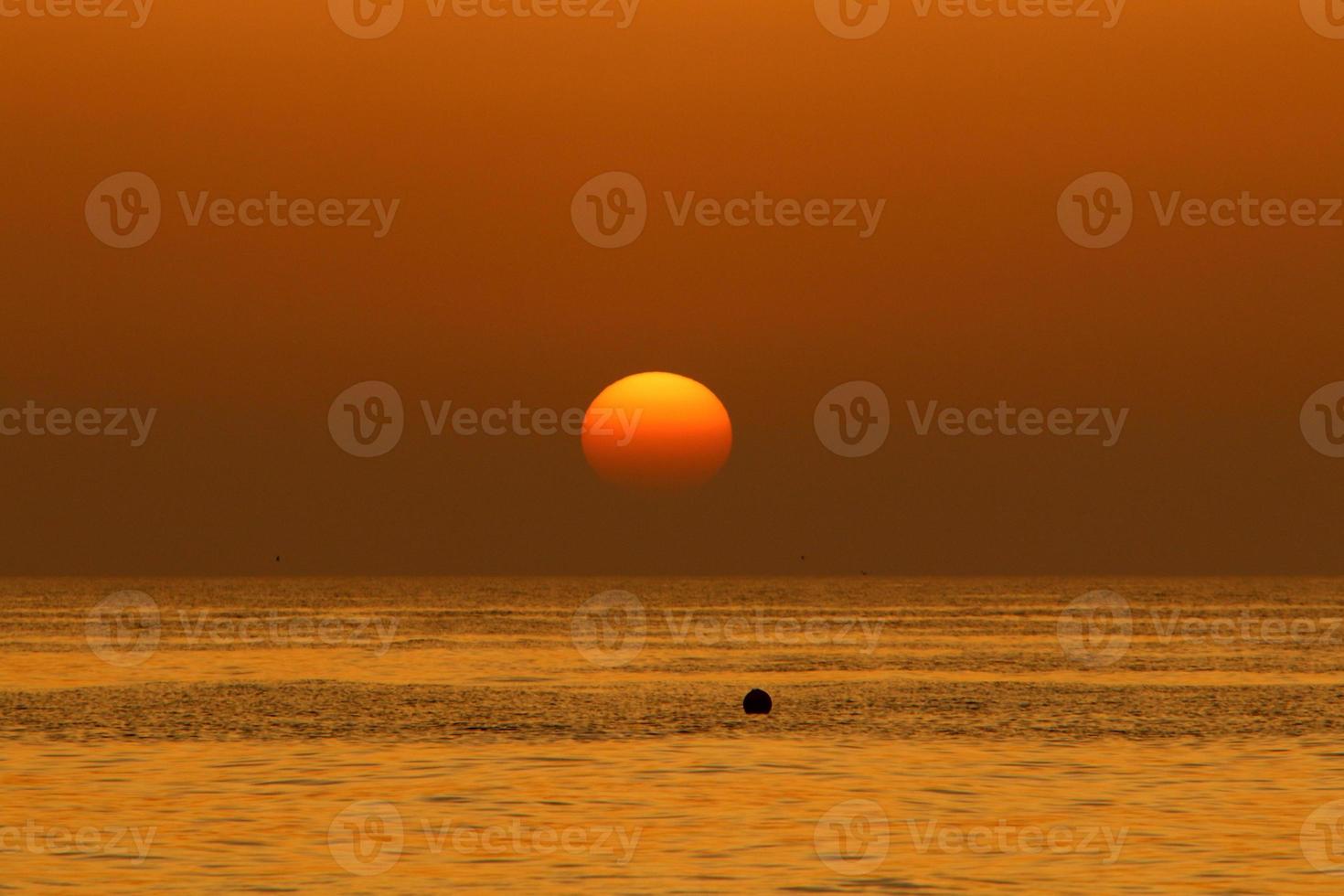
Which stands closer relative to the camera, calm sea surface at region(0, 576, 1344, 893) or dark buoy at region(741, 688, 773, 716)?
calm sea surface at region(0, 576, 1344, 893)

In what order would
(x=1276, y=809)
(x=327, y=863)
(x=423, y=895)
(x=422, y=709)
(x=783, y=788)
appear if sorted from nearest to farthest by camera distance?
(x=423, y=895)
(x=327, y=863)
(x=1276, y=809)
(x=783, y=788)
(x=422, y=709)

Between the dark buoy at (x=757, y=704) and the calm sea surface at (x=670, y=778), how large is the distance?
528mm

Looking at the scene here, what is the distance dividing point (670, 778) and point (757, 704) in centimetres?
1900

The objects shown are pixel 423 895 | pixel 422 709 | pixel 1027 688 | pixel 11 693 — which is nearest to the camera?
pixel 423 895

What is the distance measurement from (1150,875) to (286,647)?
94.1 metres

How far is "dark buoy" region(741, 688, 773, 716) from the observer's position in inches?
2547

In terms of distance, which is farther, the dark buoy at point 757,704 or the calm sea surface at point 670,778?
the dark buoy at point 757,704

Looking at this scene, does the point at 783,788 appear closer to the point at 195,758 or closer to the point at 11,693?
the point at 195,758

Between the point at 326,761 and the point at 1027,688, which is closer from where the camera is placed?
the point at 326,761

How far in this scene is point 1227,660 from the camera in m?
105

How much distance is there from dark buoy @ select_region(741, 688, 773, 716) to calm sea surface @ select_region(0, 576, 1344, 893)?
1.73ft

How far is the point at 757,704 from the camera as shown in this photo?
64.7 m

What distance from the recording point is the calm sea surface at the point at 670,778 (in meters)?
33.0

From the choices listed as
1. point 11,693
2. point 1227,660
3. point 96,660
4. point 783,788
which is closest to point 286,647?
point 96,660
